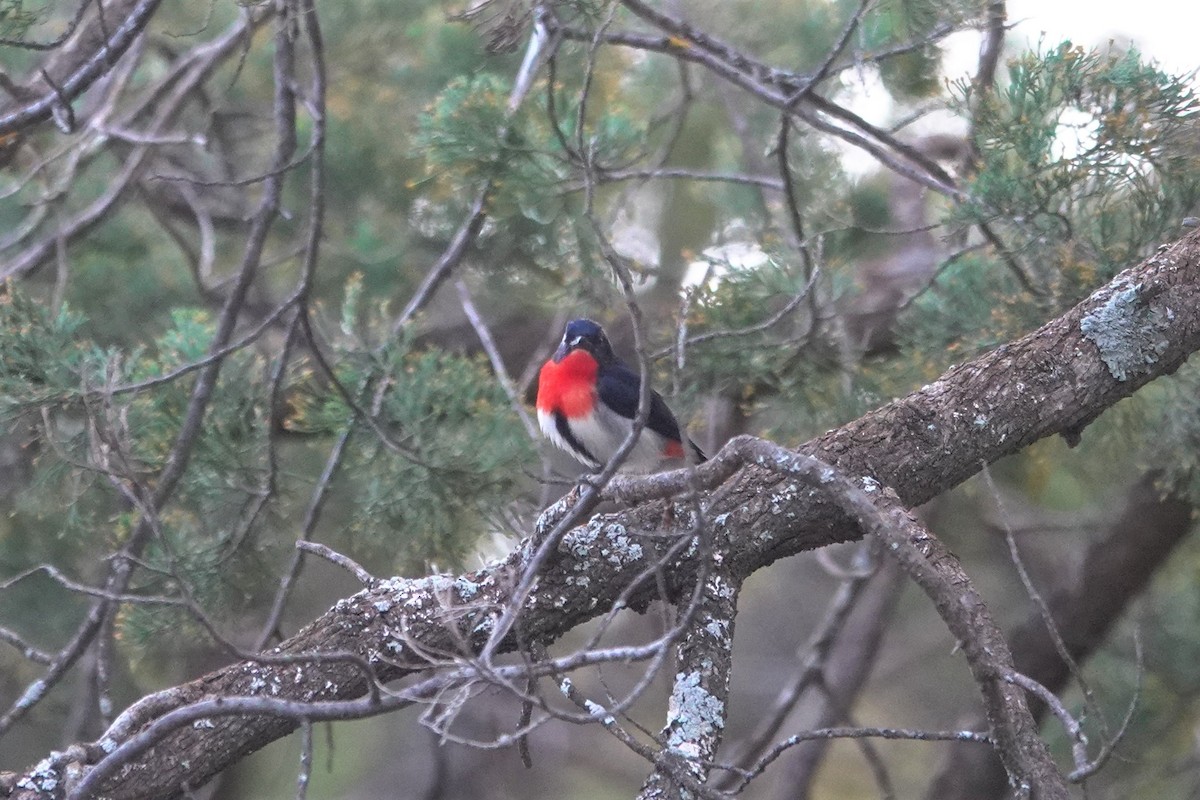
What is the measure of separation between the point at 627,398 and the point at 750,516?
Result: 2.02 m

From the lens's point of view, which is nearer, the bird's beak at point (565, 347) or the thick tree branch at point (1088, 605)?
the bird's beak at point (565, 347)

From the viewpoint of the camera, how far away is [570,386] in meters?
4.17

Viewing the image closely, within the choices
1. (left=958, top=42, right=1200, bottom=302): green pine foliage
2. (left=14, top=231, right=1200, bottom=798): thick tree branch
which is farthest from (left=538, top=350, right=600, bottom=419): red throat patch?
(left=14, top=231, right=1200, bottom=798): thick tree branch

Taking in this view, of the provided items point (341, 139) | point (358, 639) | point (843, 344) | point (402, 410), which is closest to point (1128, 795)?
point (843, 344)

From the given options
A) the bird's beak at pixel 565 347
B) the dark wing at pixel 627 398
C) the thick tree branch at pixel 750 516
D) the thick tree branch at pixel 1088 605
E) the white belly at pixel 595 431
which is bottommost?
the thick tree branch at pixel 750 516

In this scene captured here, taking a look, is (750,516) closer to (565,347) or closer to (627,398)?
(627,398)

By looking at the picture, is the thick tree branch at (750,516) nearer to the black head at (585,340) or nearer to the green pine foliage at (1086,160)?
the green pine foliage at (1086,160)

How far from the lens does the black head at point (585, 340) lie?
4.27m

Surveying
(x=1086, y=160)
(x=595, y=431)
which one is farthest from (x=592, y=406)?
(x=1086, y=160)

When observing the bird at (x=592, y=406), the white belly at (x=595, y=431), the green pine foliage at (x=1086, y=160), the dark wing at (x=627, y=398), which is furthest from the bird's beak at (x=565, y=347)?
the green pine foliage at (x=1086, y=160)

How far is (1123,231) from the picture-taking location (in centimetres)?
318

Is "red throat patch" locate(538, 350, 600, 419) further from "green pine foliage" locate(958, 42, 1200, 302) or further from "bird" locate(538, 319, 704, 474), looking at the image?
"green pine foliage" locate(958, 42, 1200, 302)

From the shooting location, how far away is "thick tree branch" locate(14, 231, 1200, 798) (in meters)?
2.17

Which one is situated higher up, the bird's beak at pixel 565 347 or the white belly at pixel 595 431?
the bird's beak at pixel 565 347
